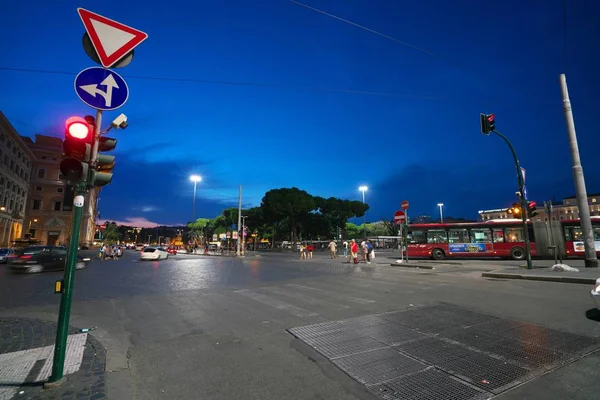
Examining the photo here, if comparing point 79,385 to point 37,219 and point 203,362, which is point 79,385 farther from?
point 37,219

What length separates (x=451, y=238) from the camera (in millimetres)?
25891

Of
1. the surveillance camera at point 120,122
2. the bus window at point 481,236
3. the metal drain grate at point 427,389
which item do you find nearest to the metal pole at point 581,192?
the bus window at point 481,236

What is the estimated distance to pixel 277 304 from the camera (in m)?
7.72

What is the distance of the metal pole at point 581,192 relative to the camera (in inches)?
577

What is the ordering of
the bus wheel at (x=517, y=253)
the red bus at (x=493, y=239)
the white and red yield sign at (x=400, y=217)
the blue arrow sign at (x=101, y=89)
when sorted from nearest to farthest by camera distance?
the blue arrow sign at (x=101, y=89)
the white and red yield sign at (x=400, y=217)
the red bus at (x=493, y=239)
the bus wheel at (x=517, y=253)

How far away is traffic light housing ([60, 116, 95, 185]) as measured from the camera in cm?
359

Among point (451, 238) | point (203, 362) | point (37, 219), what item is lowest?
point (203, 362)

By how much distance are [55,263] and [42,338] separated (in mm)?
15803

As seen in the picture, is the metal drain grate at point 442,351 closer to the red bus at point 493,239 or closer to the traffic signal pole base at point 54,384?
the traffic signal pole base at point 54,384

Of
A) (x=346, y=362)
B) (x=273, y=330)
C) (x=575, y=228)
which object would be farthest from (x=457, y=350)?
(x=575, y=228)

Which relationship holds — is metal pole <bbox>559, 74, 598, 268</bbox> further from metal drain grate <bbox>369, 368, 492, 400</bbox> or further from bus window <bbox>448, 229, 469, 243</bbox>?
metal drain grate <bbox>369, 368, 492, 400</bbox>

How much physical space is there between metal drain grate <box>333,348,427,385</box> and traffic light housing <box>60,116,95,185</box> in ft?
12.7

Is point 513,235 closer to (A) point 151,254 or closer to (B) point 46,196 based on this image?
(A) point 151,254

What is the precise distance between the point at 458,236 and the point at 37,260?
1126 inches
